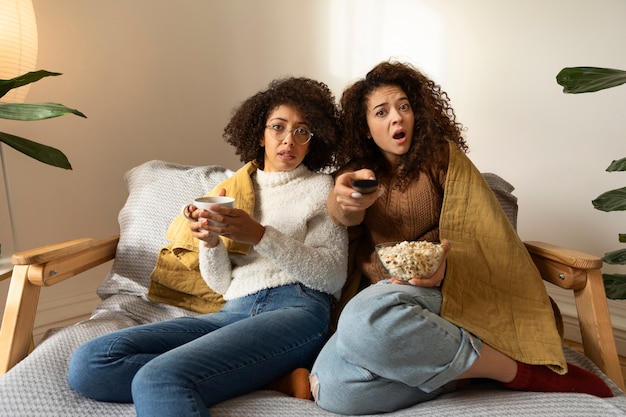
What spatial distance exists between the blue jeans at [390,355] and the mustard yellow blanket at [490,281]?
0.09 meters

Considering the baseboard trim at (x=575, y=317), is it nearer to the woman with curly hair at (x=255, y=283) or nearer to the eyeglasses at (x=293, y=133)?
the woman with curly hair at (x=255, y=283)

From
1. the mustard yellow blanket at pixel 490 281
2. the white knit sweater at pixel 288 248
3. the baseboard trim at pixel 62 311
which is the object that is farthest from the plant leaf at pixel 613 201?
the baseboard trim at pixel 62 311

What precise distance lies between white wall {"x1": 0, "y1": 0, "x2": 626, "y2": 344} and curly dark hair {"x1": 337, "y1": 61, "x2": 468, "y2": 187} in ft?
2.08

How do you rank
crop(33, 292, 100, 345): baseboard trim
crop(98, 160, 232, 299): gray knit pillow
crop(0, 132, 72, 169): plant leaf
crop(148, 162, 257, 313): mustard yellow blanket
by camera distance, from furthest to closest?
crop(33, 292, 100, 345): baseboard trim < crop(98, 160, 232, 299): gray knit pillow < crop(148, 162, 257, 313): mustard yellow blanket < crop(0, 132, 72, 169): plant leaf

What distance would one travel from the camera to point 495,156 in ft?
6.92

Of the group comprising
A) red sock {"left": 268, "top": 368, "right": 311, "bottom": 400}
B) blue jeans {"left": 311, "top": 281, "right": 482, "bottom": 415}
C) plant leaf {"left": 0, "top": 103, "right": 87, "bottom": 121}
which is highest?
plant leaf {"left": 0, "top": 103, "right": 87, "bottom": 121}

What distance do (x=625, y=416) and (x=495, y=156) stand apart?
3.97ft

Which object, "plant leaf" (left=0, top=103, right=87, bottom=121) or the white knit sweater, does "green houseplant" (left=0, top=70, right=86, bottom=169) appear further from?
the white knit sweater

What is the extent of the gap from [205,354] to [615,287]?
1.10 m

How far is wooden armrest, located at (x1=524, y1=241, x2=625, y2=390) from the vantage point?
1.27 m

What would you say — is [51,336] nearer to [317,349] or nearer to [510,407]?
[317,349]

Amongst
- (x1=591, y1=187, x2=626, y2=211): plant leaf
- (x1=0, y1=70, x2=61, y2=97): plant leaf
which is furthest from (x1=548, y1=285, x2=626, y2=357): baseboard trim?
(x1=0, y1=70, x2=61, y2=97): plant leaf

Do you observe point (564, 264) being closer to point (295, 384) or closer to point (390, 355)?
point (390, 355)

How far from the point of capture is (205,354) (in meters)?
1.14
